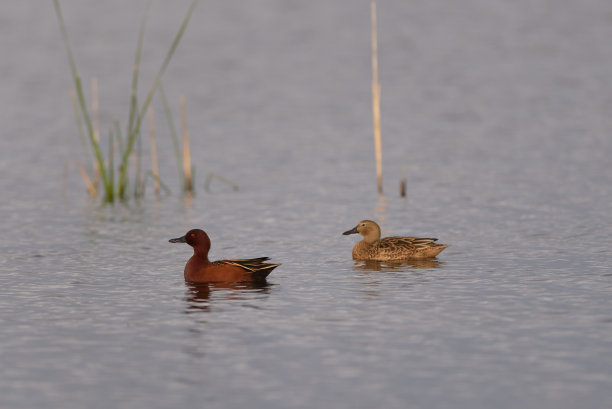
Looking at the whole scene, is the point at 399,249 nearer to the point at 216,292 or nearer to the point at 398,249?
the point at 398,249

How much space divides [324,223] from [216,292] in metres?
7.59

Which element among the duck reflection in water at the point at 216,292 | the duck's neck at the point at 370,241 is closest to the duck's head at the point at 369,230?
the duck's neck at the point at 370,241

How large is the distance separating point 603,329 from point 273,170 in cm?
1952

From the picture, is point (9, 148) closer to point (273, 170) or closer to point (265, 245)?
point (273, 170)

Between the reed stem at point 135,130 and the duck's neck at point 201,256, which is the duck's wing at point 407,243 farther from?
the reed stem at point 135,130

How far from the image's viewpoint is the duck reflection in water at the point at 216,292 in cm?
1481

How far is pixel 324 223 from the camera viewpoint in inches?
911

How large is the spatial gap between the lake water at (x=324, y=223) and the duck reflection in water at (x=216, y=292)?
8 centimetres

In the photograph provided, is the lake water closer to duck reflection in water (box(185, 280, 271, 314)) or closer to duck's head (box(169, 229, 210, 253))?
duck reflection in water (box(185, 280, 271, 314))

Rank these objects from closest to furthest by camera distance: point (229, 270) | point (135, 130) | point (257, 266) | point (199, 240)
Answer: point (257, 266) < point (229, 270) < point (199, 240) < point (135, 130)

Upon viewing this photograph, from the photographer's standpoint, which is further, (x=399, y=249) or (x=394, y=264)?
(x=399, y=249)

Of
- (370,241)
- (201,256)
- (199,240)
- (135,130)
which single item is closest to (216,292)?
(201,256)

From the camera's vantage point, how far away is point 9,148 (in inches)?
1406

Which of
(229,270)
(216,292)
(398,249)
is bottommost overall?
(216,292)
